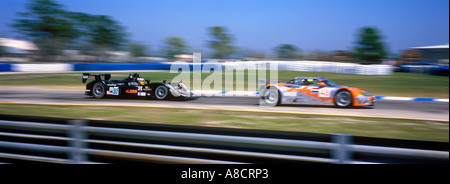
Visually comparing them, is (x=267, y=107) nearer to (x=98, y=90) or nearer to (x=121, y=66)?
(x=98, y=90)

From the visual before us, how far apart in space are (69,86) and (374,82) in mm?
16268

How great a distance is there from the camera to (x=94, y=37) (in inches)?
413

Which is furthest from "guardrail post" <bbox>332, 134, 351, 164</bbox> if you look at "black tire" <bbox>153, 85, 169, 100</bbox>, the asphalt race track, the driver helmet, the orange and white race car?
the driver helmet

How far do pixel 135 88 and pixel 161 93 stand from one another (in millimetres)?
944

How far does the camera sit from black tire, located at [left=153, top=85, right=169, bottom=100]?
11125 mm

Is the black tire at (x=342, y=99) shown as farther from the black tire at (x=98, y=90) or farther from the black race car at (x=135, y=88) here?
the black tire at (x=98, y=90)

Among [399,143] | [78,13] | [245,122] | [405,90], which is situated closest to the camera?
[399,143]

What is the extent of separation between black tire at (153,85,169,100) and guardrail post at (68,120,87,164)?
7.01 m

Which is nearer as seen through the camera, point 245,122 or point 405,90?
point 245,122

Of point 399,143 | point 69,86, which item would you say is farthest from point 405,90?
point 69,86

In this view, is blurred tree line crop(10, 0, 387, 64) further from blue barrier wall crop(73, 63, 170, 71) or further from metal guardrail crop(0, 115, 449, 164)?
metal guardrail crop(0, 115, 449, 164)

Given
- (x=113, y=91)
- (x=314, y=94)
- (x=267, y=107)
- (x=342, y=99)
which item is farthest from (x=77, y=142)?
(x=342, y=99)

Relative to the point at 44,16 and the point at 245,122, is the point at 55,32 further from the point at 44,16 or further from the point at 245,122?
the point at 245,122

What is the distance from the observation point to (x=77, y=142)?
4.05 metres
